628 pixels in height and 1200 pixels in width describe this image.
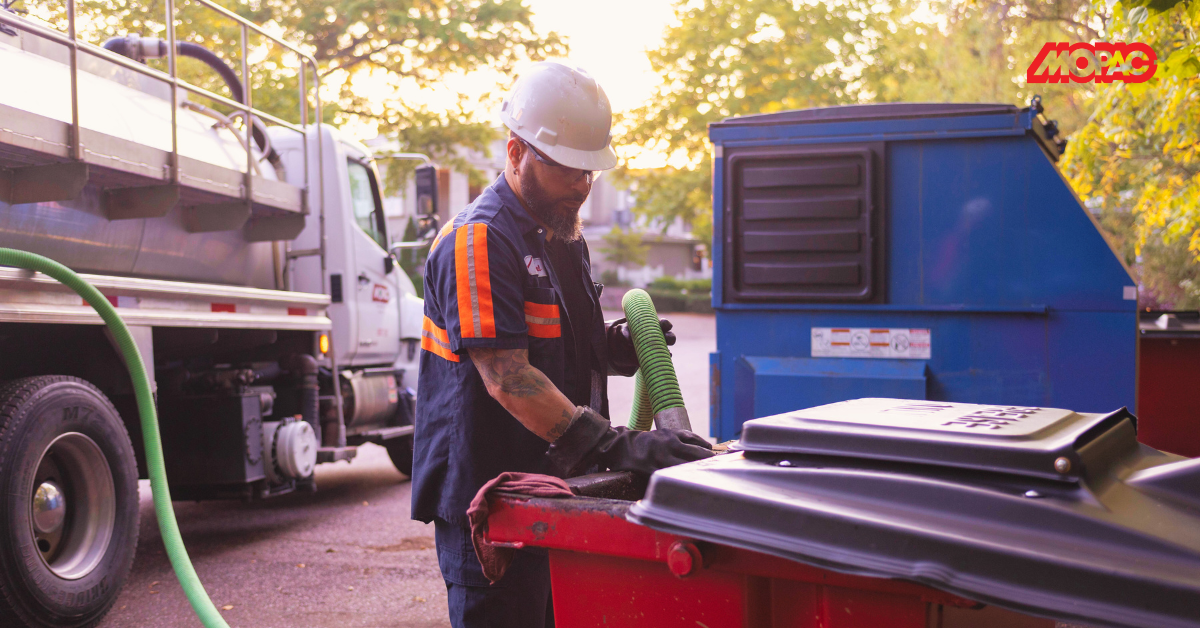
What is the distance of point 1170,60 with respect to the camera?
4.20 meters

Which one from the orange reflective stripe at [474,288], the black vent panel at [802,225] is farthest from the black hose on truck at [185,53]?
the orange reflective stripe at [474,288]

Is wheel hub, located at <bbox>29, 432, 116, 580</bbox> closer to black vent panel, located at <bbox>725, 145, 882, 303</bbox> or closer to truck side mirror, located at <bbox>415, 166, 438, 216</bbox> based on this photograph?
black vent panel, located at <bbox>725, 145, 882, 303</bbox>

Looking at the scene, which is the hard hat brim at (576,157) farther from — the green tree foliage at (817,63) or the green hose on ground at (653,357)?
the green tree foliage at (817,63)

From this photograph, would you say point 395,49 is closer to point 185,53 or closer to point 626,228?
point 185,53

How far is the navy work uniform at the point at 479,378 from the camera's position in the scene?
Result: 215cm

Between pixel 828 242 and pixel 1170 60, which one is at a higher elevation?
pixel 1170 60

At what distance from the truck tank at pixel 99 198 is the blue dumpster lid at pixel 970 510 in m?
3.61

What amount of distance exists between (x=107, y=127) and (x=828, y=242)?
385 centimetres

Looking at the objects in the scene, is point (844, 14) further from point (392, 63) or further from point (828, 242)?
point (828, 242)

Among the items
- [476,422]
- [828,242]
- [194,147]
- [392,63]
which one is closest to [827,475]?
[476,422]

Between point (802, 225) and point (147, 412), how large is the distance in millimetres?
3534

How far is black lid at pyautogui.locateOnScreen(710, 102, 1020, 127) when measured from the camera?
4.71 meters

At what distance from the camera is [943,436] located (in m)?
1.45

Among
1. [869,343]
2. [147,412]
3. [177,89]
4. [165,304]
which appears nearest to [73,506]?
Result: [147,412]
